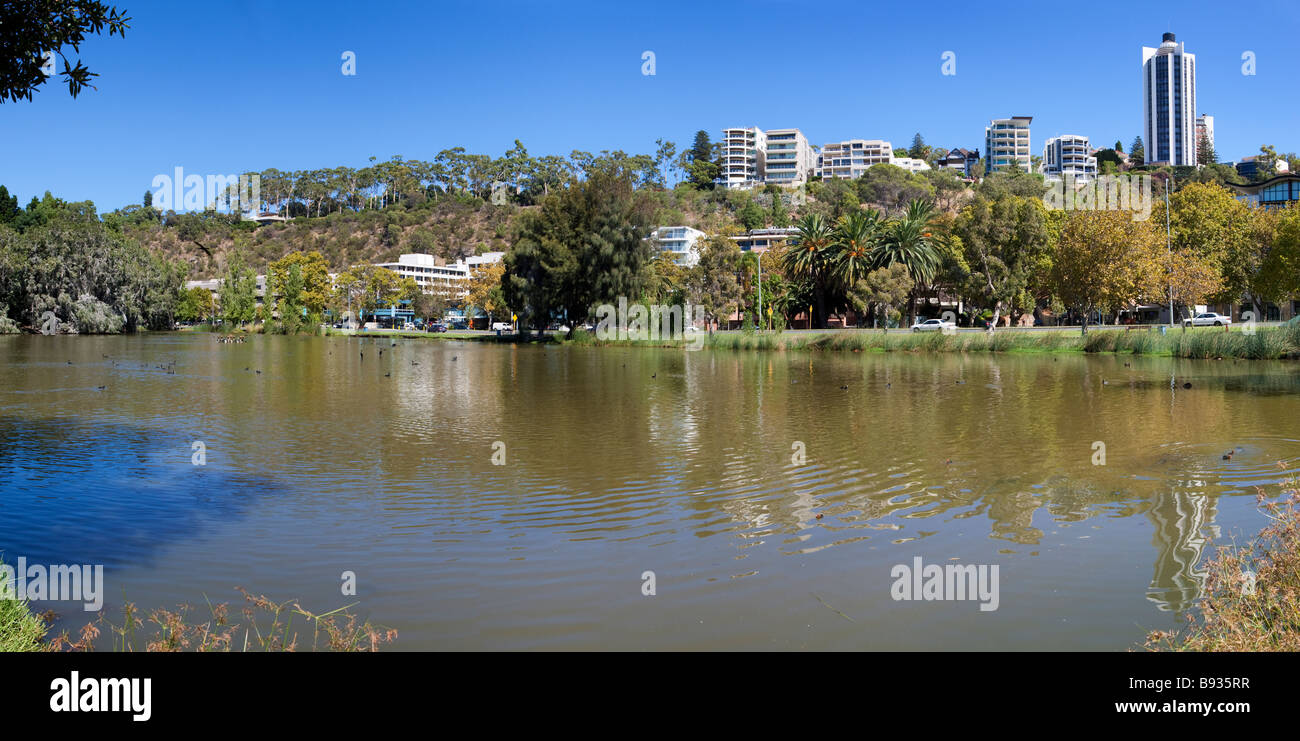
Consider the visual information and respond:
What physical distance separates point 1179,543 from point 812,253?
7322 cm

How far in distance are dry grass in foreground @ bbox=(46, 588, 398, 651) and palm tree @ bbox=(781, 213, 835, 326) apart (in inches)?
2954

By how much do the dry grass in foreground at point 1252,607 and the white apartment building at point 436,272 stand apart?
160012mm

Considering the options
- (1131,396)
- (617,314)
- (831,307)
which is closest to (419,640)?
(1131,396)

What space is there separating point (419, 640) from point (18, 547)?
6.16 meters

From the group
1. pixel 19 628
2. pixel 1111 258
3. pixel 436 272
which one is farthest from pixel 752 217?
pixel 19 628

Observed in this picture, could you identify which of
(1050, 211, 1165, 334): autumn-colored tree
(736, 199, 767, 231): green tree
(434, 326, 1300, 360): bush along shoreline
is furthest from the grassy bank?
(736, 199, 767, 231): green tree

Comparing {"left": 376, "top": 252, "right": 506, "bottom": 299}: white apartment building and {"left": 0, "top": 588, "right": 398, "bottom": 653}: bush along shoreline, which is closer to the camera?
{"left": 0, "top": 588, "right": 398, "bottom": 653}: bush along shoreline

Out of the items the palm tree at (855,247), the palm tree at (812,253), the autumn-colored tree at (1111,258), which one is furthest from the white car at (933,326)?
the autumn-colored tree at (1111,258)

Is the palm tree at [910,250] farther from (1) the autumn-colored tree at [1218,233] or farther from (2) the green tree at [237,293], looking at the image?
(2) the green tree at [237,293]

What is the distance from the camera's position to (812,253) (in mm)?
81250

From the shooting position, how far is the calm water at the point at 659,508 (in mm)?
7727

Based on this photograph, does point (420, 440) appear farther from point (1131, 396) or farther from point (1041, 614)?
point (1131, 396)

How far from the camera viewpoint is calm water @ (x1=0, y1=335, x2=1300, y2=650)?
773 cm

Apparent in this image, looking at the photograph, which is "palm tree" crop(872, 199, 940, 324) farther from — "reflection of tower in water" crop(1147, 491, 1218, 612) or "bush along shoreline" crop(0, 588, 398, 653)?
"bush along shoreline" crop(0, 588, 398, 653)
